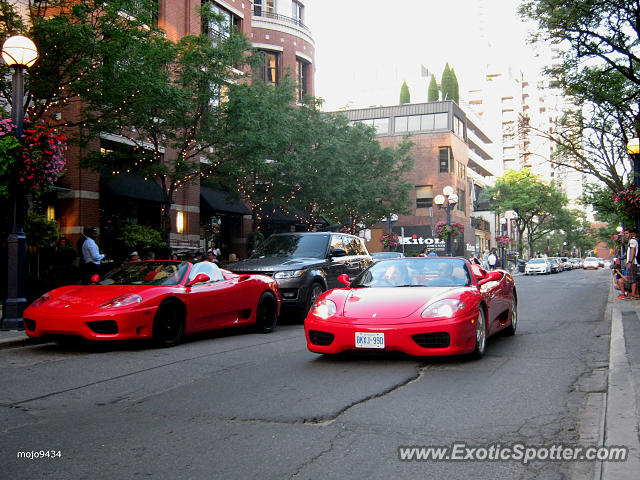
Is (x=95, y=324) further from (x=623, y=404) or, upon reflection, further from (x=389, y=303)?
(x=623, y=404)

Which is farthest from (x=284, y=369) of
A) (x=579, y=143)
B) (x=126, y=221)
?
(x=579, y=143)

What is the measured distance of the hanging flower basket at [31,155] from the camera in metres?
10.5

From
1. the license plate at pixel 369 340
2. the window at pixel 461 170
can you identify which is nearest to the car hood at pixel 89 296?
the license plate at pixel 369 340

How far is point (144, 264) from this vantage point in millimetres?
10055

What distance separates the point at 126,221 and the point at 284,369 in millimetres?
18188

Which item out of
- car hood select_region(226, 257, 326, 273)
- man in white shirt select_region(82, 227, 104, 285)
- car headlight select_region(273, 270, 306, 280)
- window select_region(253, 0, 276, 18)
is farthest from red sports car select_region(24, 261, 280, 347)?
window select_region(253, 0, 276, 18)

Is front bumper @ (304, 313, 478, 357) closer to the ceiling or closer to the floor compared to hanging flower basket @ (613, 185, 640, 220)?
closer to the floor

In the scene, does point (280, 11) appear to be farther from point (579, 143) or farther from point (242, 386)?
point (242, 386)

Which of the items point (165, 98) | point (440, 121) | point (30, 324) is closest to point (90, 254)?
point (165, 98)

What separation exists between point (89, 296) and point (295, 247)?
18.9 ft

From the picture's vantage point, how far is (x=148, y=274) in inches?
379

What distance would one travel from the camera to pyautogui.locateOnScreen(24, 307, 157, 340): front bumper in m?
8.16

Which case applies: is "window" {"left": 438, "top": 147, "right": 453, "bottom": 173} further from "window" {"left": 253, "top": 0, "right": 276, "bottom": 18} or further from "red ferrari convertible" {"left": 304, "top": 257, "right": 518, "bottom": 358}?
"red ferrari convertible" {"left": 304, "top": 257, "right": 518, "bottom": 358}

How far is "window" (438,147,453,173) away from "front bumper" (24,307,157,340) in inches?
2254
